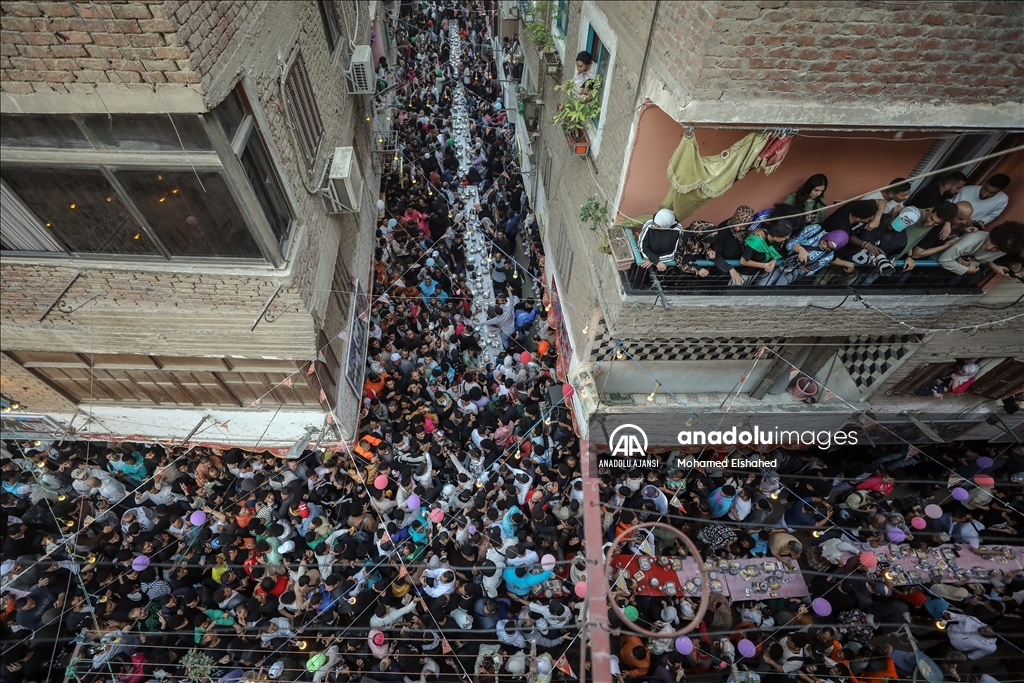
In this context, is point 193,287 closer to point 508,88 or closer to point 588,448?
point 588,448

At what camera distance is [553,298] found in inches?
429

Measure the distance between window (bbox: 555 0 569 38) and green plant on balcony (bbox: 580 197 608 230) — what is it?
14.4ft

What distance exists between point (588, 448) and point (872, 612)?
735 centimetres

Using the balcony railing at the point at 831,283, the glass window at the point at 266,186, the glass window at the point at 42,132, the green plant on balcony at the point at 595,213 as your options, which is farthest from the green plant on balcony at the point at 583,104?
the glass window at the point at 42,132

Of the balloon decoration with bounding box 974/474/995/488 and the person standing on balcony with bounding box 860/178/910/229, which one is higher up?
the person standing on balcony with bounding box 860/178/910/229

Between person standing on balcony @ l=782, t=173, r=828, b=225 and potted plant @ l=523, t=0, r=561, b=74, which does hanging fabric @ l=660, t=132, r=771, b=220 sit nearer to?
person standing on balcony @ l=782, t=173, r=828, b=225

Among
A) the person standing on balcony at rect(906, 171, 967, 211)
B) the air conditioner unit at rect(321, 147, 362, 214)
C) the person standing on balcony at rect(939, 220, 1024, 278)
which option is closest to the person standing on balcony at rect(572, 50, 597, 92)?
the air conditioner unit at rect(321, 147, 362, 214)

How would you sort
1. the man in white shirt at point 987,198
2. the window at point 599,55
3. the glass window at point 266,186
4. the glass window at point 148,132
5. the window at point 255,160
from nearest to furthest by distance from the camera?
the glass window at point 148,132 < the window at point 255,160 < the glass window at point 266,186 < the man in white shirt at point 987,198 < the window at point 599,55

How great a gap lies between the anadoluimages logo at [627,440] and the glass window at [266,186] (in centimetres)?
633

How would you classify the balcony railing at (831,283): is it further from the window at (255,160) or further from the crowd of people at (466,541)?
the window at (255,160)

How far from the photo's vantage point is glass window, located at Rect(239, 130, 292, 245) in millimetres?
5312


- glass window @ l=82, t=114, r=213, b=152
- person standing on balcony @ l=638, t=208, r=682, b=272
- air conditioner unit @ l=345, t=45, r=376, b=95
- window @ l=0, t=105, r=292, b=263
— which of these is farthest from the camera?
air conditioner unit @ l=345, t=45, r=376, b=95

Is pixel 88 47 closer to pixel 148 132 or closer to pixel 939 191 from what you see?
pixel 148 132

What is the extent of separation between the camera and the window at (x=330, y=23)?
866 cm
